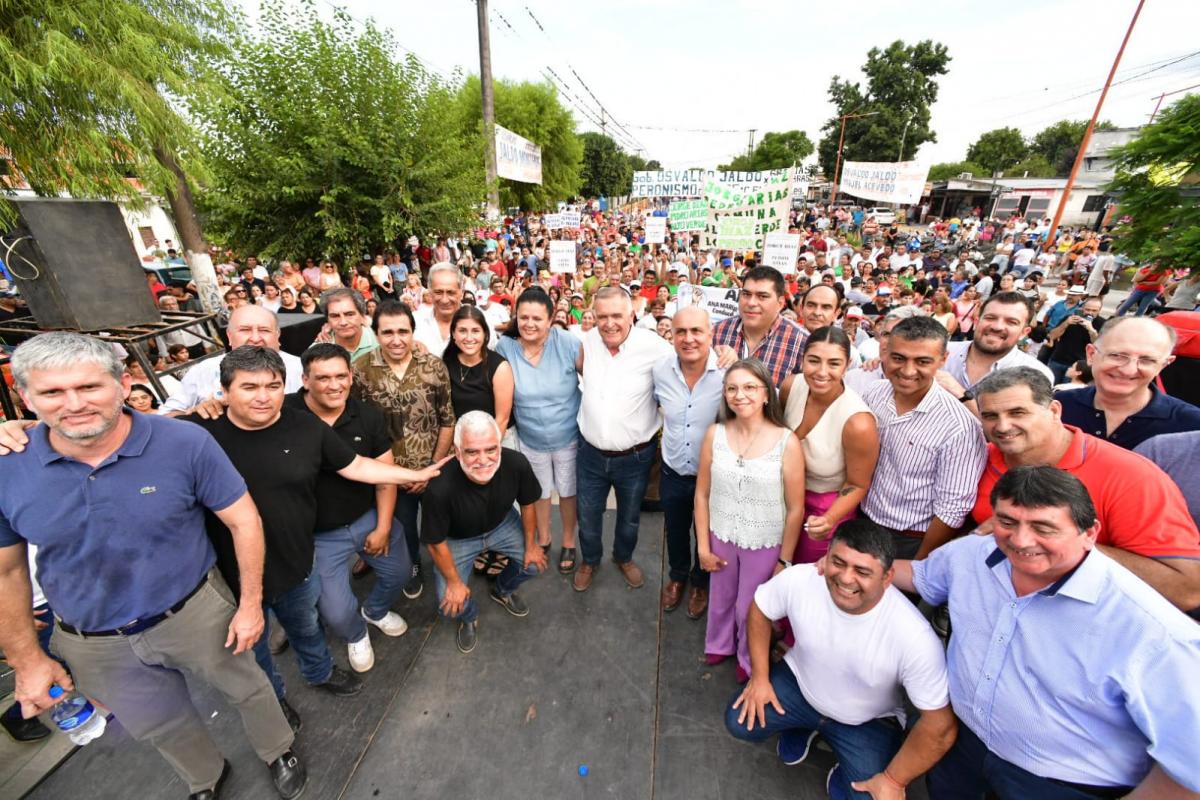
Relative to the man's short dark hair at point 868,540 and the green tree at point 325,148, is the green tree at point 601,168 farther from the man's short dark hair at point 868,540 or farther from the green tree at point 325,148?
the man's short dark hair at point 868,540

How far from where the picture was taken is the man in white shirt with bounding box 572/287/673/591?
316 cm

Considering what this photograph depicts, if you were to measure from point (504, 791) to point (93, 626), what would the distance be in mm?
1880

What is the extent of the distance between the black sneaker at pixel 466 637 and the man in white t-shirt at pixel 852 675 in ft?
5.37

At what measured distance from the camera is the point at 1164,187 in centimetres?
464

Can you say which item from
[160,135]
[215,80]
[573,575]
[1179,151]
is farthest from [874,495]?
[215,80]

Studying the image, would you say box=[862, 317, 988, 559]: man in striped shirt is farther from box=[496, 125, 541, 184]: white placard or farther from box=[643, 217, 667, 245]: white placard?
box=[496, 125, 541, 184]: white placard

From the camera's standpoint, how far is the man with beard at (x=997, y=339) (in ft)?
10.2

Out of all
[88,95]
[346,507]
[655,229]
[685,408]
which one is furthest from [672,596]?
[655,229]

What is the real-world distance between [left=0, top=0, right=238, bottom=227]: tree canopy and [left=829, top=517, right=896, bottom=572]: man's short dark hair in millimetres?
7943

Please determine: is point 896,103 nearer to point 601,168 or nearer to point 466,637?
point 601,168

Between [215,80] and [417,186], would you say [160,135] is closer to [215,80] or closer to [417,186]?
[215,80]

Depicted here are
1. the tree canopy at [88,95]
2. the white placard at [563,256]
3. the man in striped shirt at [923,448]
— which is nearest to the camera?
the man in striped shirt at [923,448]

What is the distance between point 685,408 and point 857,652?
1482mm

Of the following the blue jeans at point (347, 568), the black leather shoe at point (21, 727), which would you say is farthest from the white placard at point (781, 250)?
the black leather shoe at point (21, 727)
